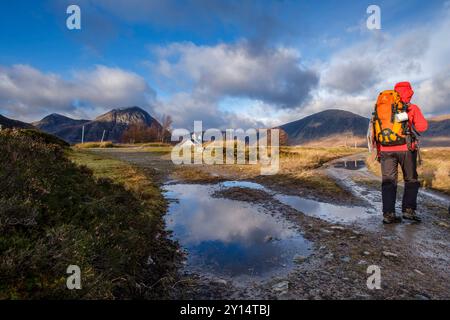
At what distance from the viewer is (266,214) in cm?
889

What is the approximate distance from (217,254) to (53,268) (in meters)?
2.93

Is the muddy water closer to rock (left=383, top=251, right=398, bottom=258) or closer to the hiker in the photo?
the hiker

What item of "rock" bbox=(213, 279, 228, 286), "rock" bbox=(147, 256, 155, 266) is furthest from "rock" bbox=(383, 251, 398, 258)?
"rock" bbox=(147, 256, 155, 266)

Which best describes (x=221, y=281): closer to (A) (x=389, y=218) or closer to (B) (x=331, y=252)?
(B) (x=331, y=252)

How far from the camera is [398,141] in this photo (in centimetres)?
790

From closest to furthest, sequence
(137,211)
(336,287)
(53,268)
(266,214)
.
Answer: (53,268) → (336,287) → (137,211) → (266,214)

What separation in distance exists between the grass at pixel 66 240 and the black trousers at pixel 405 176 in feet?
18.7

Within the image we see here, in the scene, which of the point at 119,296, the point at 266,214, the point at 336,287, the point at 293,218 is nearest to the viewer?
the point at 119,296

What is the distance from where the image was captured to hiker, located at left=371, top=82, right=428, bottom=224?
7738 millimetres

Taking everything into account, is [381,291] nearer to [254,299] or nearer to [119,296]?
[254,299]

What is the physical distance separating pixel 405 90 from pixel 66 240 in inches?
334

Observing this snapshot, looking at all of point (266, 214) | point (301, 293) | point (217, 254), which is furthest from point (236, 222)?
point (301, 293)

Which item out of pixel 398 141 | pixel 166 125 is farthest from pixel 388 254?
pixel 166 125

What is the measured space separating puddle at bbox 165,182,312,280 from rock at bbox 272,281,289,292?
39cm
